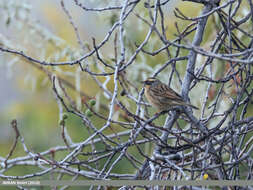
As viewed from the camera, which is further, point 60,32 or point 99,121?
point 60,32

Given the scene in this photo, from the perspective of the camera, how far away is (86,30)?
8.80 meters

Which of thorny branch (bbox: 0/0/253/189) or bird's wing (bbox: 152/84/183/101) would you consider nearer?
thorny branch (bbox: 0/0/253/189)

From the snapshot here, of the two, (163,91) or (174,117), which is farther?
(163,91)

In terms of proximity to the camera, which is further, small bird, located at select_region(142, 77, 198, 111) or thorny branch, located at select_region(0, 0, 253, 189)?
small bird, located at select_region(142, 77, 198, 111)

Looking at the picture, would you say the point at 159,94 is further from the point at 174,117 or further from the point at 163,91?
the point at 174,117

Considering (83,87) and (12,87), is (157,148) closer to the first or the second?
(83,87)

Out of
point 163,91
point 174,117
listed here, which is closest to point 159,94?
point 163,91

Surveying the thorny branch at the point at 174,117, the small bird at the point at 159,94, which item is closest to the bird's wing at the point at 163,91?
the small bird at the point at 159,94

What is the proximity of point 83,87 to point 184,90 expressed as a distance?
16.8 feet

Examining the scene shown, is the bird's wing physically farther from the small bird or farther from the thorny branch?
the thorny branch

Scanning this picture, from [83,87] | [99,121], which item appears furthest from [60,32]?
[99,121]

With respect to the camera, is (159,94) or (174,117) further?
(159,94)

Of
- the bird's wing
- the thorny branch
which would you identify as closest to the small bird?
the bird's wing

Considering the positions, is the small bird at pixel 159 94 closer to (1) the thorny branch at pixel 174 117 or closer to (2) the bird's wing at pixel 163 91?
(2) the bird's wing at pixel 163 91
